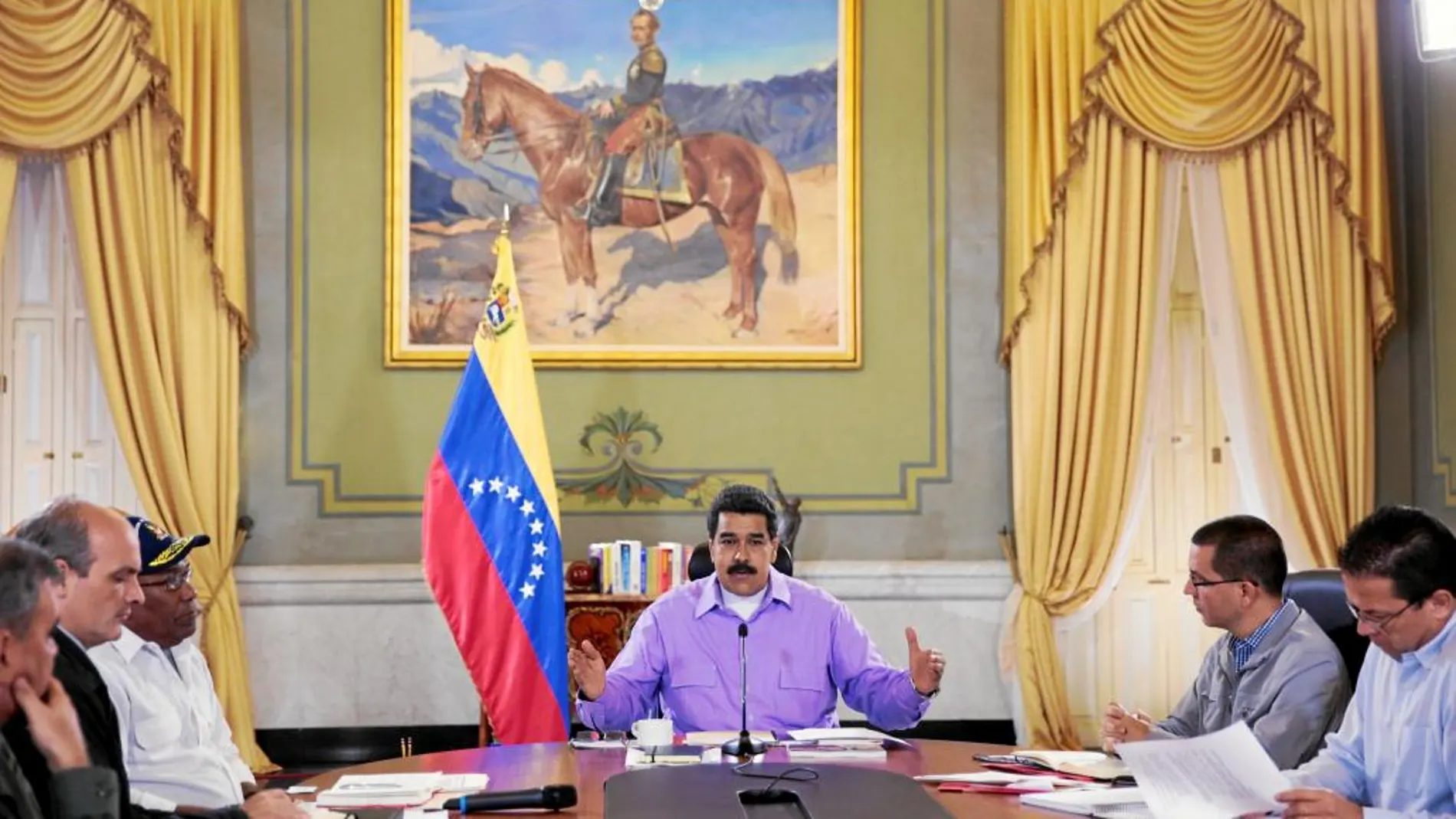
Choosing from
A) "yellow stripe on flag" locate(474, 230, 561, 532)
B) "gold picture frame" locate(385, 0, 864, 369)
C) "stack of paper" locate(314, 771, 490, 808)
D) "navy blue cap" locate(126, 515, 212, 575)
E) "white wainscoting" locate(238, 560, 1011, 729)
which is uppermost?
"gold picture frame" locate(385, 0, 864, 369)

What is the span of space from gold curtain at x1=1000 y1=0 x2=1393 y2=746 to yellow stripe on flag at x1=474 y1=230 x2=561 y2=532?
2.07 m

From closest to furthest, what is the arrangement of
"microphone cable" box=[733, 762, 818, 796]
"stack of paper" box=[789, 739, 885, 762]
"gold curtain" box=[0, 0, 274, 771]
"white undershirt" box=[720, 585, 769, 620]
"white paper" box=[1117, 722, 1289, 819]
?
"white paper" box=[1117, 722, 1289, 819]
"microphone cable" box=[733, 762, 818, 796]
"stack of paper" box=[789, 739, 885, 762]
"white undershirt" box=[720, 585, 769, 620]
"gold curtain" box=[0, 0, 274, 771]

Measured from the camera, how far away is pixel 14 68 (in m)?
6.04

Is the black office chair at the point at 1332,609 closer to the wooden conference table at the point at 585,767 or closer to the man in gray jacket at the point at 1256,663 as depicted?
the man in gray jacket at the point at 1256,663

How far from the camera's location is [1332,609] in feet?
11.3

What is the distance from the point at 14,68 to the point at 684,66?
8.58 ft

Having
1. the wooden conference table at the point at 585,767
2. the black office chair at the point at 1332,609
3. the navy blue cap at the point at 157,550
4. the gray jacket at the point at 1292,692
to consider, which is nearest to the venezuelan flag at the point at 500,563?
the wooden conference table at the point at 585,767

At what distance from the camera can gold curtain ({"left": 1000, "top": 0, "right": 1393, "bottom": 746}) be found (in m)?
6.34

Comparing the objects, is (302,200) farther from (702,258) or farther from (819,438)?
(819,438)

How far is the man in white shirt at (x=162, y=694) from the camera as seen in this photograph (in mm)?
2918

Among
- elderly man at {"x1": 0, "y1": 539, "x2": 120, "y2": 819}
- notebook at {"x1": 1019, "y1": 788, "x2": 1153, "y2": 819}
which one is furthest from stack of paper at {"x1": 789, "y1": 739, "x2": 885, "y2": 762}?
elderly man at {"x1": 0, "y1": 539, "x2": 120, "y2": 819}

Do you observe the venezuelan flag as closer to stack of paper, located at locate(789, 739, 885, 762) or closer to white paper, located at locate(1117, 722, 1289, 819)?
stack of paper, located at locate(789, 739, 885, 762)

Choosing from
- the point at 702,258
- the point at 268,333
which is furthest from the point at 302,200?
the point at 702,258

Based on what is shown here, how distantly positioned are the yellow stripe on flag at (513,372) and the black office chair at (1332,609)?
8.68 feet
